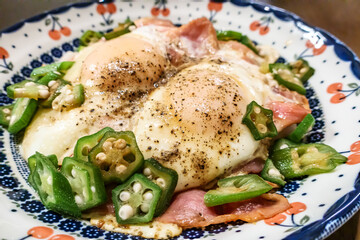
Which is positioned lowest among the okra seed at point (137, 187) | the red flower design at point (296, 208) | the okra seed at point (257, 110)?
the okra seed at point (137, 187)

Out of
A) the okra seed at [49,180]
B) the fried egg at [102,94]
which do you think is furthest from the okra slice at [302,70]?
Result: the okra seed at [49,180]

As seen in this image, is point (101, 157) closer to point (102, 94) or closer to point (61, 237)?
point (61, 237)

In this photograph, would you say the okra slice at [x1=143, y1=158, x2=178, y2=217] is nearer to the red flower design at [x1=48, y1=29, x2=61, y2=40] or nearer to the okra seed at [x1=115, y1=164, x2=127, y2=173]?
the okra seed at [x1=115, y1=164, x2=127, y2=173]

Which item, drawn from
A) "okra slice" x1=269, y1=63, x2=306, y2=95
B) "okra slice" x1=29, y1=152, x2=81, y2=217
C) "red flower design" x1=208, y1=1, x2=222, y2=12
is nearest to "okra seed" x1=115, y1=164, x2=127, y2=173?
"okra slice" x1=29, y1=152, x2=81, y2=217

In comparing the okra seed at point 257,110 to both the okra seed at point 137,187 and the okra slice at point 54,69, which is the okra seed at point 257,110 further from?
the okra slice at point 54,69

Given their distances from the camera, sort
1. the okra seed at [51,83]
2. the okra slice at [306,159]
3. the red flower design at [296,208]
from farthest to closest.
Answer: the okra seed at [51,83] < the okra slice at [306,159] < the red flower design at [296,208]

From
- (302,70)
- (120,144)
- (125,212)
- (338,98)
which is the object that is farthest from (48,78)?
(338,98)
